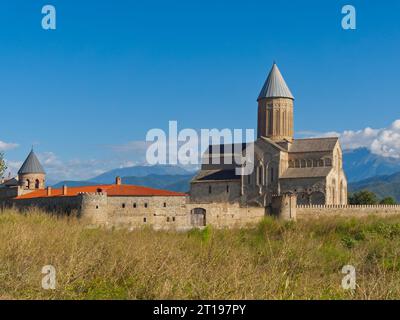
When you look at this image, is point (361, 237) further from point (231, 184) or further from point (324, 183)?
point (231, 184)

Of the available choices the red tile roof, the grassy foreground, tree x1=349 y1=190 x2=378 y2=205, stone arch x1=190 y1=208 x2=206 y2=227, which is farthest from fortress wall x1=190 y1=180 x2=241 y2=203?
the grassy foreground

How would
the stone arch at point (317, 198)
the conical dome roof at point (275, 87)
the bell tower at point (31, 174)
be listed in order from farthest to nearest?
the bell tower at point (31, 174) < the conical dome roof at point (275, 87) < the stone arch at point (317, 198)

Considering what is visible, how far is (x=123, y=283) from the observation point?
51.5 feet

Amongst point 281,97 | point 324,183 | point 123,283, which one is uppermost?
point 281,97

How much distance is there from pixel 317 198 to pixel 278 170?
163 inches

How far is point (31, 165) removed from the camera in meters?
61.6

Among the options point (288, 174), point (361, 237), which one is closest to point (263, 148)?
point (288, 174)

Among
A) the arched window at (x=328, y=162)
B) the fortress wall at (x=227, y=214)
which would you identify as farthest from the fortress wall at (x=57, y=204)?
the arched window at (x=328, y=162)

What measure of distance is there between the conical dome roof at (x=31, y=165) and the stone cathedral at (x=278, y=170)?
619 inches

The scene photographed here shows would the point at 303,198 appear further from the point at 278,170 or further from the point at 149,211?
the point at 149,211

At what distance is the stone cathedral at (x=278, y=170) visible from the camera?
51094mm

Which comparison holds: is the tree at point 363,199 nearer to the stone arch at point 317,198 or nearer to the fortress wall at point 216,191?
the stone arch at point 317,198

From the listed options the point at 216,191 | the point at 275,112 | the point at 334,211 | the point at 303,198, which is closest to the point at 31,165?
the point at 216,191
